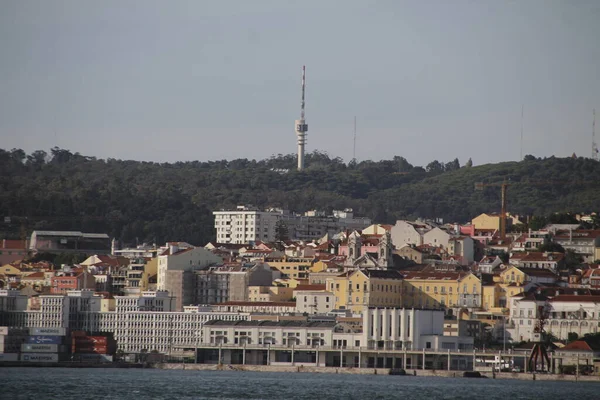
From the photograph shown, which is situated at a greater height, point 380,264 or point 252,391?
point 380,264

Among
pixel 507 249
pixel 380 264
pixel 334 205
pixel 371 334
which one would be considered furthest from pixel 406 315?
pixel 334 205

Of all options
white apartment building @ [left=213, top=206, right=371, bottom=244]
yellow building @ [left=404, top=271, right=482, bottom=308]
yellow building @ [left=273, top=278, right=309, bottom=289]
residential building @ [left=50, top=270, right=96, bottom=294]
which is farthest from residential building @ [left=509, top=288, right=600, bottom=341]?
white apartment building @ [left=213, top=206, right=371, bottom=244]

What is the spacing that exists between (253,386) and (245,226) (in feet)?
251

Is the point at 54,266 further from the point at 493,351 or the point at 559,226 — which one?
the point at 493,351

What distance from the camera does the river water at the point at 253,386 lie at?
2756 inches

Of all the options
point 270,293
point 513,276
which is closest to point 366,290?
point 270,293

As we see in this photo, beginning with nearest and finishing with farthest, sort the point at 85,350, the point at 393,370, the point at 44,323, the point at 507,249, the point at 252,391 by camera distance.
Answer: the point at 252,391, the point at 393,370, the point at 85,350, the point at 44,323, the point at 507,249

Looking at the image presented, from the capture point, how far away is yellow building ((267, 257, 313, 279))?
117062 millimetres

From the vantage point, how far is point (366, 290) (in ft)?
341

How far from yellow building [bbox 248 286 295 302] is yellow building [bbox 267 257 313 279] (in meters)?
6.00

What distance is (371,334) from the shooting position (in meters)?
94.0

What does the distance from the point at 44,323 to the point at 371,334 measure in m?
21.8

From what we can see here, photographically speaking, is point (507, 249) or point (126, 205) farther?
point (126, 205)

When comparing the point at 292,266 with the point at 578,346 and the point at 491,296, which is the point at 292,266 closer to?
the point at 491,296
